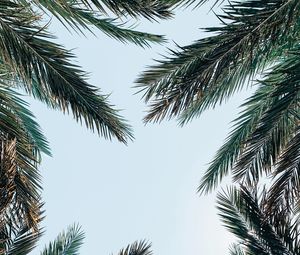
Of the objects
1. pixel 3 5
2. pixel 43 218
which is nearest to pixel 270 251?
pixel 43 218

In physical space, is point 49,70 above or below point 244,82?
below

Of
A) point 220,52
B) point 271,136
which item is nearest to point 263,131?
point 271,136

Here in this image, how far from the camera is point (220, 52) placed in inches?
187

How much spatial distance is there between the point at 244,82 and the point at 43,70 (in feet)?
7.99

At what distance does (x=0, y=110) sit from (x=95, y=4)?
1.61 m

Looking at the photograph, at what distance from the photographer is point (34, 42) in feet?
17.0

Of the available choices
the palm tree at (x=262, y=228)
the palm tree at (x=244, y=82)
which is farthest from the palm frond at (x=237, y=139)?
the palm tree at (x=262, y=228)

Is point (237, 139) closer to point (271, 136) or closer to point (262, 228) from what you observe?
point (271, 136)

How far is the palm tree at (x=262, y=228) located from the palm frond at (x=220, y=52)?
132 centimetres

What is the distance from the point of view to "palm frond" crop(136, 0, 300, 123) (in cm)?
447

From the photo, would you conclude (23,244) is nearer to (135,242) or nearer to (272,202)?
(135,242)

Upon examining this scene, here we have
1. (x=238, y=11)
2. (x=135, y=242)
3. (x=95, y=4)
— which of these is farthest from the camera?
(x=135, y=242)

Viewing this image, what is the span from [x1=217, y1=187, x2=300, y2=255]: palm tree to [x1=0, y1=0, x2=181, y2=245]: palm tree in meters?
1.54

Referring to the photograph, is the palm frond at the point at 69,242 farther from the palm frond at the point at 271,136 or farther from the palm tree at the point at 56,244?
the palm frond at the point at 271,136
